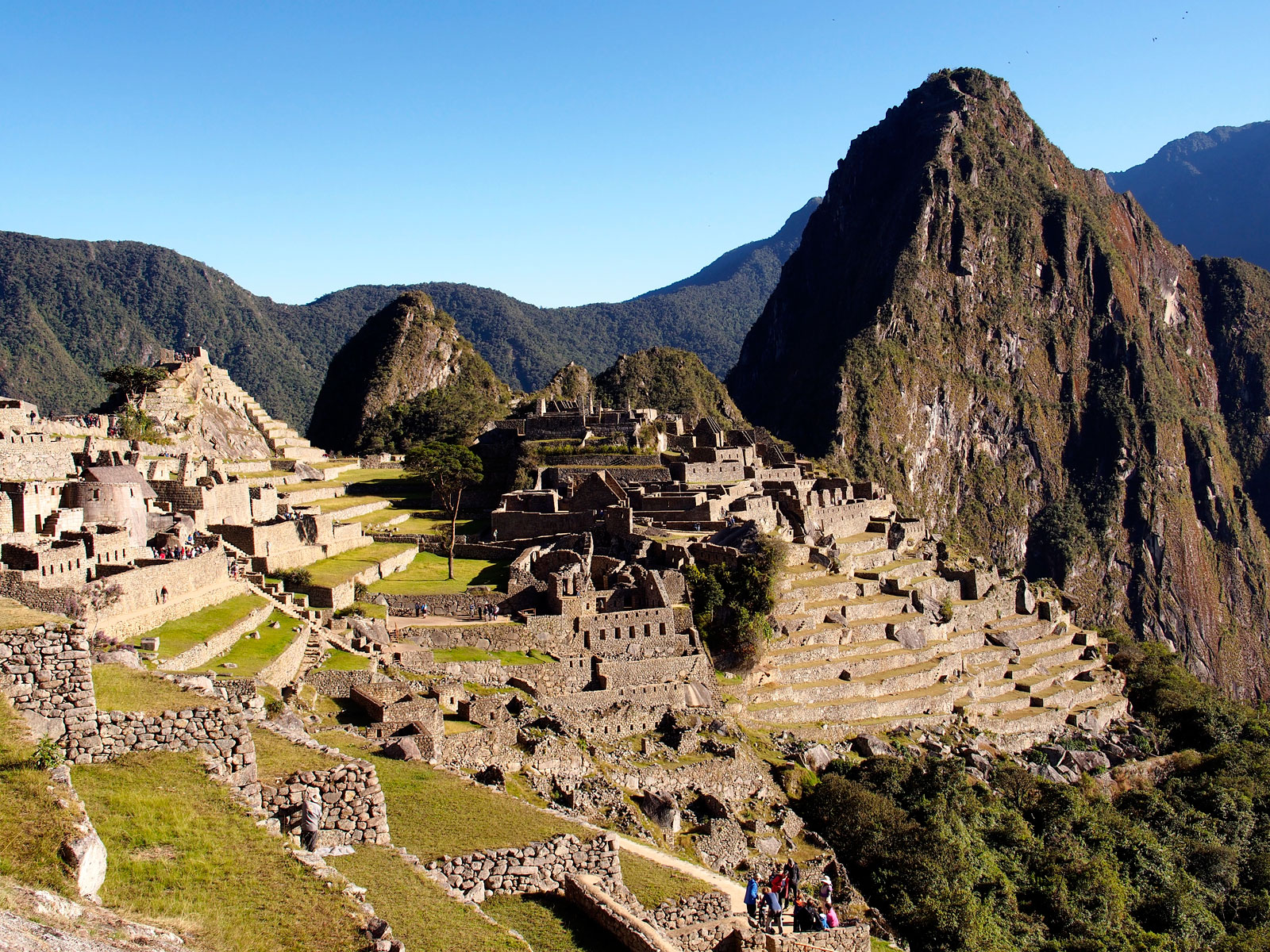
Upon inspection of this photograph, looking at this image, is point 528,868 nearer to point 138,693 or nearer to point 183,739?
point 183,739

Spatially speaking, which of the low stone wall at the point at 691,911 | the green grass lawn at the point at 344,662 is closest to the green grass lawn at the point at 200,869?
the low stone wall at the point at 691,911

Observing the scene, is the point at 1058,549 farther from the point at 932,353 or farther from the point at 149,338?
the point at 149,338

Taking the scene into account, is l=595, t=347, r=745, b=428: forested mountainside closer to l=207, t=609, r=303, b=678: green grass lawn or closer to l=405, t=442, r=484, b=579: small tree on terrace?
l=405, t=442, r=484, b=579: small tree on terrace

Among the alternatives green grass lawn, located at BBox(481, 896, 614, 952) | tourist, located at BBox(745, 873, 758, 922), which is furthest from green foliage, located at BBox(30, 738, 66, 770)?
tourist, located at BBox(745, 873, 758, 922)

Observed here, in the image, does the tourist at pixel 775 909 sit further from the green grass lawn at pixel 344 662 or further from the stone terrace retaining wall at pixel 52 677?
the green grass lawn at pixel 344 662

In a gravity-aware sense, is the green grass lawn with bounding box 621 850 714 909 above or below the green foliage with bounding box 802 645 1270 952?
above

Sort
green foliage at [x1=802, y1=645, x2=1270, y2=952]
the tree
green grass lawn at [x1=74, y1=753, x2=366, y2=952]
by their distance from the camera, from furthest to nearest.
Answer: the tree < green foliage at [x1=802, y1=645, x2=1270, y2=952] < green grass lawn at [x1=74, y1=753, x2=366, y2=952]
